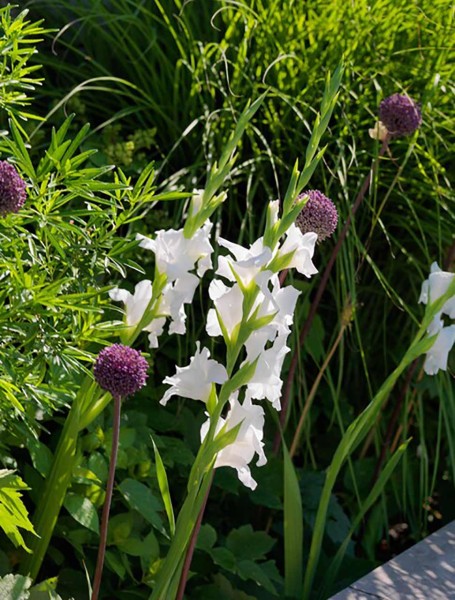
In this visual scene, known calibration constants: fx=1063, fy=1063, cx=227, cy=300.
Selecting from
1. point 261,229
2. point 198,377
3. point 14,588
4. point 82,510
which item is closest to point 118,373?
point 198,377

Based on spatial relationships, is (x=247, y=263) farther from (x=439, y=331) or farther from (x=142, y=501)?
(x=142, y=501)

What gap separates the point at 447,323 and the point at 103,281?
34.4 inches

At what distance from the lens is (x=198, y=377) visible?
1.30 metres

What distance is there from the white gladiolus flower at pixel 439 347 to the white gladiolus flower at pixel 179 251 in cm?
38

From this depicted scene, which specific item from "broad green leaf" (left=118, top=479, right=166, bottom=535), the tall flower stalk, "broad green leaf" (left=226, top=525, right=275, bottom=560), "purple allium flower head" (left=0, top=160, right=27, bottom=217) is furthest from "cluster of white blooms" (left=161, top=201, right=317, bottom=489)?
"broad green leaf" (left=226, top=525, right=275, bottom=560)

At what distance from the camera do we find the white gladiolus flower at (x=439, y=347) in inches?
61.2

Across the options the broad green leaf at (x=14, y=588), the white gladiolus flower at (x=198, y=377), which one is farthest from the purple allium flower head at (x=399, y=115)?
the broad green leaf at (x=14, y=588)

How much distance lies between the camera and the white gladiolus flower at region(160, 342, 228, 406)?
128 cm

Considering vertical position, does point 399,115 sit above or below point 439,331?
above

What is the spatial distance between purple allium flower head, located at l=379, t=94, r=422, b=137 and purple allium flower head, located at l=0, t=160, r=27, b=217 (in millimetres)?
778

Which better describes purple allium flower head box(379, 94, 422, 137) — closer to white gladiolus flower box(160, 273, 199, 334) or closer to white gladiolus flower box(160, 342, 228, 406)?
white gladiolus flower box(160, 273, 199, 334)

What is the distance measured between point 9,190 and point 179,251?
0.93ft

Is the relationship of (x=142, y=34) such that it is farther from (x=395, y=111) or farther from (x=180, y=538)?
(x=180, y=538)

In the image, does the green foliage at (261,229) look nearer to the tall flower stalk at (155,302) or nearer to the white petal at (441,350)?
the tall flower stalk at (155,302)
